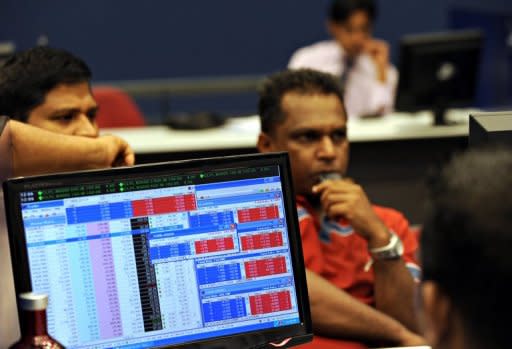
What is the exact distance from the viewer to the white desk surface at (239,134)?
4594 mm

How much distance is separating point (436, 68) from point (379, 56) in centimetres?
107

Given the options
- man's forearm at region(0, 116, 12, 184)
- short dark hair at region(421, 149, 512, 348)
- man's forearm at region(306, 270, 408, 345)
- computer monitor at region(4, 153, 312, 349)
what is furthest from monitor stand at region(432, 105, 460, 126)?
short dark hair at region(421, 149, 512, 348)

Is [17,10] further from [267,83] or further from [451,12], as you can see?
[267,83]

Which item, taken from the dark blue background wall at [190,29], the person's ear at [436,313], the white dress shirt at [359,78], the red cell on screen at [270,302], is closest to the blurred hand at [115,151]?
the red cell on screen at [270,302]

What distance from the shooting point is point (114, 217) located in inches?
68.3

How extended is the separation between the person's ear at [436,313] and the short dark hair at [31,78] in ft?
5.91

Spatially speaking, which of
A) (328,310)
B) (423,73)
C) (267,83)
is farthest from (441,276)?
(423,73)

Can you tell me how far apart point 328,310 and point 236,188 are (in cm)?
58

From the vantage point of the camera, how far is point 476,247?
1.02m

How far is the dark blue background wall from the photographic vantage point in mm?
7312

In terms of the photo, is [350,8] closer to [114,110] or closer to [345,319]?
[114,110]

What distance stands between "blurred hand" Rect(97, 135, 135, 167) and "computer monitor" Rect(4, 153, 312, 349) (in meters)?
0.27

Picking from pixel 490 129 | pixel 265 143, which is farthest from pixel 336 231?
pixel 490 129

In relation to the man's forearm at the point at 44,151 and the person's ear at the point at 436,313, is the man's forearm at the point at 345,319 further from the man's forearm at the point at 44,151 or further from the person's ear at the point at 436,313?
the person's ear at the point at 436,313
